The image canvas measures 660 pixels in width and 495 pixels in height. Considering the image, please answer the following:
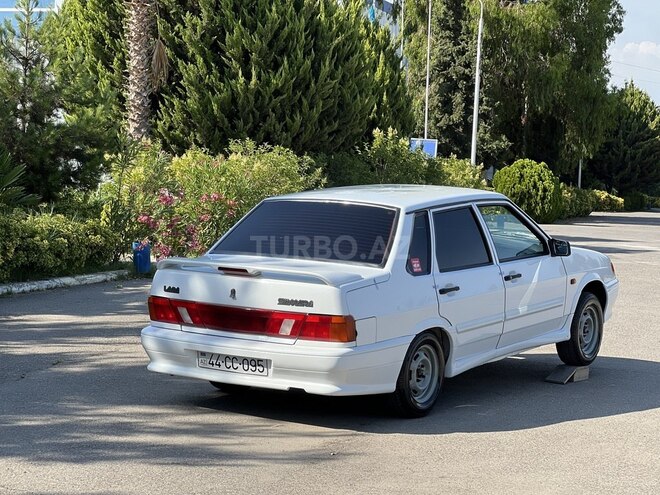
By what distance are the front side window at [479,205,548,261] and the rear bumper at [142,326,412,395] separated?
5.64ft

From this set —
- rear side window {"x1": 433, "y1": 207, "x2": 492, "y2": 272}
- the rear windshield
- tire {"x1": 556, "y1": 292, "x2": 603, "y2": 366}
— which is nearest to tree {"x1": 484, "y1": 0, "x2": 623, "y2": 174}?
tire {"x1": 556, "y1": 292, "x2": 603, "y2": 366}

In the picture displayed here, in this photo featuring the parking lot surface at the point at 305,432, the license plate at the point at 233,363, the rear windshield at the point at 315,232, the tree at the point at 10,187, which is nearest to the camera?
the parking lot surface at the point at 305,432

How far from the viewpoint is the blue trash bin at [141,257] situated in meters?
15.6

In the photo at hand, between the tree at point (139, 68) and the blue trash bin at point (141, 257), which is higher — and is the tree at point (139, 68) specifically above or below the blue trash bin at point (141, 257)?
above

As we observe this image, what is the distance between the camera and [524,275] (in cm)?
867

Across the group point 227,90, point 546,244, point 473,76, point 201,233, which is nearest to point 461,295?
point 546,244

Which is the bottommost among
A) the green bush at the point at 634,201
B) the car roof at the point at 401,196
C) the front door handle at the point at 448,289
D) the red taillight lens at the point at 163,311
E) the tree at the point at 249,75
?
the green bush at the point at 634,201

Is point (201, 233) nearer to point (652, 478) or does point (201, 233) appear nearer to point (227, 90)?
point (227, 90)

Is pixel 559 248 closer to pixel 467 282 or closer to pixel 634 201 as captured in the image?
pixel 467 282

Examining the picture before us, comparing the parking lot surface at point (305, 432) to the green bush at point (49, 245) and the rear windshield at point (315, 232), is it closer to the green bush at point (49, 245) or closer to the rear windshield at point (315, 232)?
the rear windshield at point (315, 232)

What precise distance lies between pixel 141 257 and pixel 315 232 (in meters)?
8.08

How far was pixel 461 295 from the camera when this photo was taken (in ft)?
25.8

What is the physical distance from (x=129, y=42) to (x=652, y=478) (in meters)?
19.2

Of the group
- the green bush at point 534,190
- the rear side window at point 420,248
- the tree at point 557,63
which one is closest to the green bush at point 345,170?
the rear side window at point 420,248
